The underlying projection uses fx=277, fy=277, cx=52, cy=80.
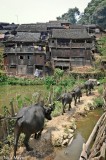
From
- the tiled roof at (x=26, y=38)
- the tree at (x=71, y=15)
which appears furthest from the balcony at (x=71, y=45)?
the tree at (x=71, y=15)

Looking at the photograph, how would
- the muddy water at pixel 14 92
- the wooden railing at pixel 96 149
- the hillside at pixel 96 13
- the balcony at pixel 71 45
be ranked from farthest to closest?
the hillside at pixel 96 13 → the balcony at pixel 71 45 → the muddy water at pixel 14 92 → the wooden railing at pixel 96 149

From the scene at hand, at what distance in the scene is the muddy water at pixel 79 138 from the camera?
1466 cm

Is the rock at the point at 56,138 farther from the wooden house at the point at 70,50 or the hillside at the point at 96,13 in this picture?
the hillside at the point at 96,13

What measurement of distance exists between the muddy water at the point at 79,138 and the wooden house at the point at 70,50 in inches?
954

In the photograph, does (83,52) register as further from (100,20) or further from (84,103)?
(100,20)

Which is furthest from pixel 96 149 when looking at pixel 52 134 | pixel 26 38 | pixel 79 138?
pixel 26 38

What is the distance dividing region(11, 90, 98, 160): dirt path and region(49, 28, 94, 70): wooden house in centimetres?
2328

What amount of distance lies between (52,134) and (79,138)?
2107mm

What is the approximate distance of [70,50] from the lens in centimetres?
4950

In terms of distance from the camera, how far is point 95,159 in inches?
347

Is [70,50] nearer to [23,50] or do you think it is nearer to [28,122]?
[23,50]

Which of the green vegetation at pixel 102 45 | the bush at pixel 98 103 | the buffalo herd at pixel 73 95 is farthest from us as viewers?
the green vegetation at pixel 102 45

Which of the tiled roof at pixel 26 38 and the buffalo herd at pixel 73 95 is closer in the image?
the buffalo herd at pixel 73 95

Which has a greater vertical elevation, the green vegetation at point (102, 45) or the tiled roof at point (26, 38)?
the tiled roof at point (26, 38)
